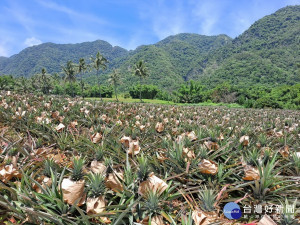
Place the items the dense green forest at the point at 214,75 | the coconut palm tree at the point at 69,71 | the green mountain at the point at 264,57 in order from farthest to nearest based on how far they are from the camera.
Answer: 1. the green mountain at the point at 264,57
2. the coconut palm tree at the point at 69,71
3. the dense green forest at the point at 214,75

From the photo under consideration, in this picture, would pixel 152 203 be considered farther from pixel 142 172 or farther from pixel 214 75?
pixel 214 75

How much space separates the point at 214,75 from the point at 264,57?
31.9 meters

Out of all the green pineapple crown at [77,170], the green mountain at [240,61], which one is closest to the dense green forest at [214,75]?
the green mountain at [240,61]

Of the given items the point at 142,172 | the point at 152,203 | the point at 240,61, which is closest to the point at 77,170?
the point at 142,172

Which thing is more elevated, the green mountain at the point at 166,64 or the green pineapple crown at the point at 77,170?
the green mountain at the point at 166,64

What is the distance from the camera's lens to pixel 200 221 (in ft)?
3.10

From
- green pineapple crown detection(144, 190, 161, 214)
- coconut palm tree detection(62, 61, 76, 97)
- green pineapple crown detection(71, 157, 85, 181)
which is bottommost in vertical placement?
green pineapple crown detection(144, 190, 161, 214)

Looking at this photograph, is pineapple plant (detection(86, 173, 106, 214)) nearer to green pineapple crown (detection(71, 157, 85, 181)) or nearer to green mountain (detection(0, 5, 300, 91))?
green pineapple crown (detection(71, 157, 85, 181))

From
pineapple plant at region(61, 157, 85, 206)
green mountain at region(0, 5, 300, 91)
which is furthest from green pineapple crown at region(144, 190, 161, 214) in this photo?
green mountain at region(0, 5, 300, 91)

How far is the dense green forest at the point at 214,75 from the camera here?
2160 inches

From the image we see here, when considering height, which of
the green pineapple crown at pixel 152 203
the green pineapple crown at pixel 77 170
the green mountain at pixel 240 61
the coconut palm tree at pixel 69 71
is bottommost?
the green pineapple crown at pixel 152 203

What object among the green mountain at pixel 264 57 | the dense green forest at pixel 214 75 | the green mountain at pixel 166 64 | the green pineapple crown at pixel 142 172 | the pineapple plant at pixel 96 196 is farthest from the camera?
the green mountain at pixel 166 64

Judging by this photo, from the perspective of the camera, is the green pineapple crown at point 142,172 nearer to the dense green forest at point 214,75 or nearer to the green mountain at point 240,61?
the dense green forest at point 214,75

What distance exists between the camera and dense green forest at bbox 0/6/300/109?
2160 inches
